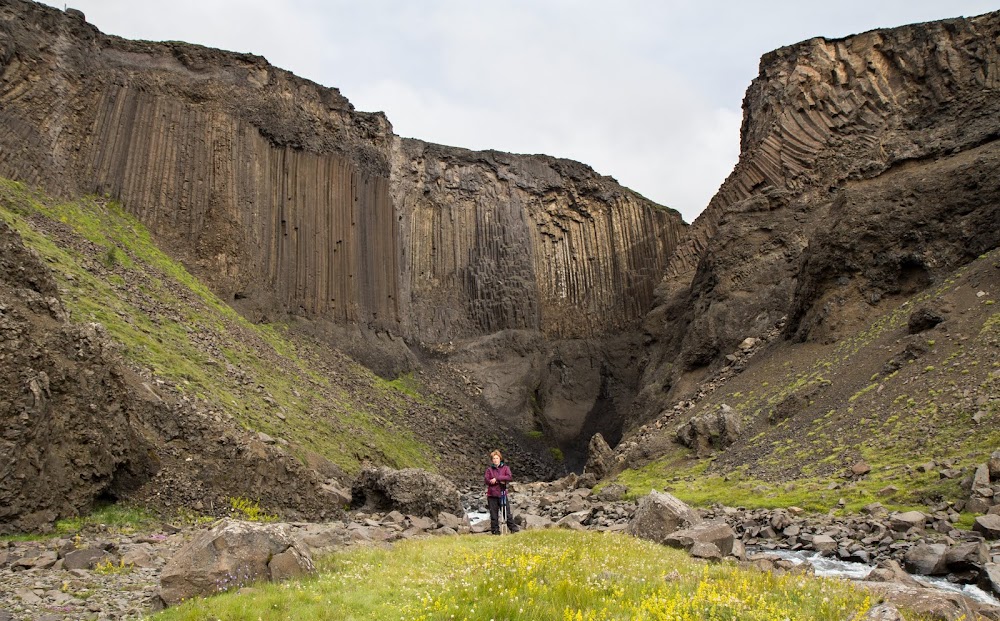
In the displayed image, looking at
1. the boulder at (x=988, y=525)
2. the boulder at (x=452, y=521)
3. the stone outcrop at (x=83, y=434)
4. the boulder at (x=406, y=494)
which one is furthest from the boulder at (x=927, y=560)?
the stone outcrop at (x=83, y=434)

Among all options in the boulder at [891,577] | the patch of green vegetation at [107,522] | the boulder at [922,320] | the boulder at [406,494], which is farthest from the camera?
the boulder at [922,320]

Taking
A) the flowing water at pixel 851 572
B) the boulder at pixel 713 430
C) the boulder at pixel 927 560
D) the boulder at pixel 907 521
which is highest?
the boulder at pixel 713 430

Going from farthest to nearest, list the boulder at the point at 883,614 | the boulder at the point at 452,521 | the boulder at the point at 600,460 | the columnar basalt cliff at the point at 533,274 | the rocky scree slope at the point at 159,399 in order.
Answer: the columnar basalt cliff at the point at 533,274
the boulder at the point at 600,460
the boulder at the point at 452,521
the rocky scree slope at the point at 159,399
the boulder at the point at 883,614

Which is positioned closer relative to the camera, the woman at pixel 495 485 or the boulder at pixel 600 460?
the woman at pixel 495 485

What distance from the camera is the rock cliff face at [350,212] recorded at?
4122 centimetres

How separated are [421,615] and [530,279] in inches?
2277

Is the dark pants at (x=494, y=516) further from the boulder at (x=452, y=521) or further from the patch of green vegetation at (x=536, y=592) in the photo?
the patch of green vegetation at (x=536, y=592)

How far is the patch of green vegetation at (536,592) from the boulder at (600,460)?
998 inches

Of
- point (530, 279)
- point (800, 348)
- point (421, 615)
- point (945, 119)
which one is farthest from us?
point (530, 279)

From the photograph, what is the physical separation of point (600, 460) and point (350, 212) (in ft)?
95.0

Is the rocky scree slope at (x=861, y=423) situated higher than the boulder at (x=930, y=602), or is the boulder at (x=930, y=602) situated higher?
the rocky scree slope at (x=861, y=423)

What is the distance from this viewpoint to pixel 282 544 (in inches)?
409

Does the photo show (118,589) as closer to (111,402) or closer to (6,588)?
(6,588)

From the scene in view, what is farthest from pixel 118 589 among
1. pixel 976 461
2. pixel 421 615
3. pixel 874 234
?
pixel 874 234
